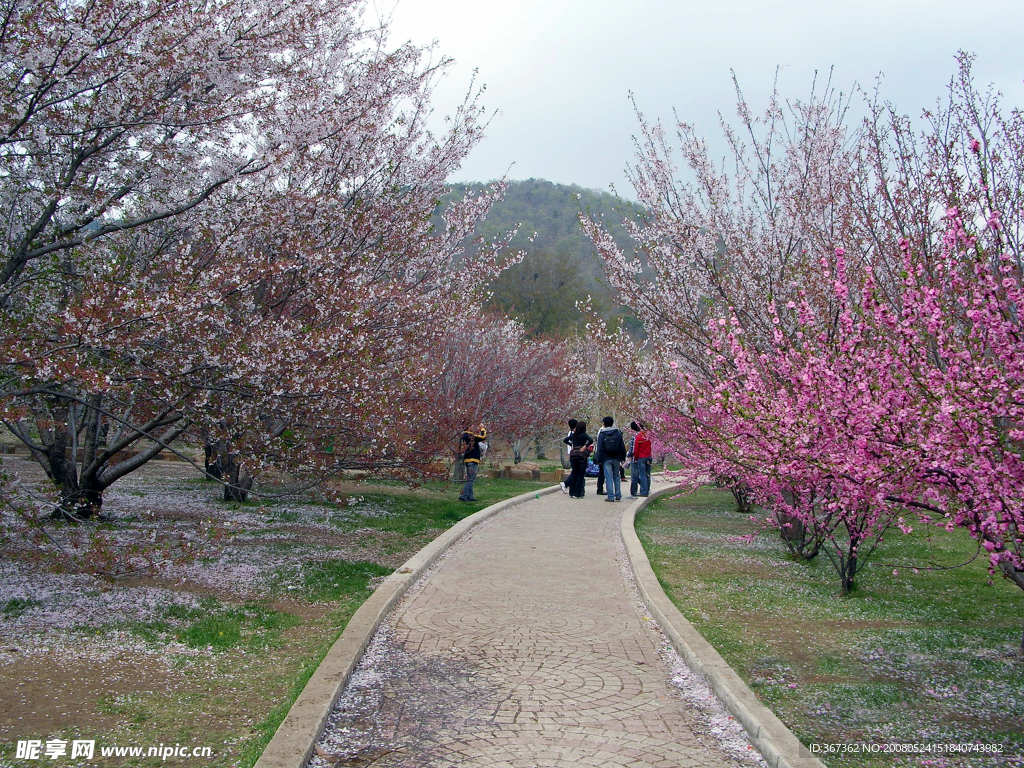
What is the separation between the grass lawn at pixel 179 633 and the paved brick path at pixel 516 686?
1.83 feet

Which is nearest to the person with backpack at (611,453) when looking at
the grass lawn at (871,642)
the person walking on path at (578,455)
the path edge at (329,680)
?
the person walking on path at (578,455)

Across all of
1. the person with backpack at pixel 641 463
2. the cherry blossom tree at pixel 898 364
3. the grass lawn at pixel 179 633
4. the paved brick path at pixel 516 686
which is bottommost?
the paved brick path at pixel 516 686

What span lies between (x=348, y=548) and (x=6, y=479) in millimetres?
4930

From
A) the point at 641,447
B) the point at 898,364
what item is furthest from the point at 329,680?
the point at 641,447

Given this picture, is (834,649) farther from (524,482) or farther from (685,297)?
(524,482)

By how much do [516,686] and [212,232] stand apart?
6.22 meters

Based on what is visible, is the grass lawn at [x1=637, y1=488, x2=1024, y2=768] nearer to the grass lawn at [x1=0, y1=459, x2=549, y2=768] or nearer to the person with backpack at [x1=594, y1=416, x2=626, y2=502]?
the grass lawn at [x1=0, y1=459, x2=549, y2=768]

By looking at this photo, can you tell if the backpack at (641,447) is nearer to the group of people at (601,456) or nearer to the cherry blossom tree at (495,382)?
the group of people at (601,456)

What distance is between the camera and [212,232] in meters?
8.84

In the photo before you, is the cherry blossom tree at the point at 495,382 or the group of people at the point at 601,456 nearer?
the group of people at the point at 601,456

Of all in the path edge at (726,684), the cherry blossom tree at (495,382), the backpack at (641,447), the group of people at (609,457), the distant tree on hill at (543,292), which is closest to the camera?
the path edge at (726,684)

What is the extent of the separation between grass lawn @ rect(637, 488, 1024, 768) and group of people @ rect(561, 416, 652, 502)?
5607 millimetres

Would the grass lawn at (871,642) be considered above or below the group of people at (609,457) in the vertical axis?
below

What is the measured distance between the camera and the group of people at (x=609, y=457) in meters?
17.1
